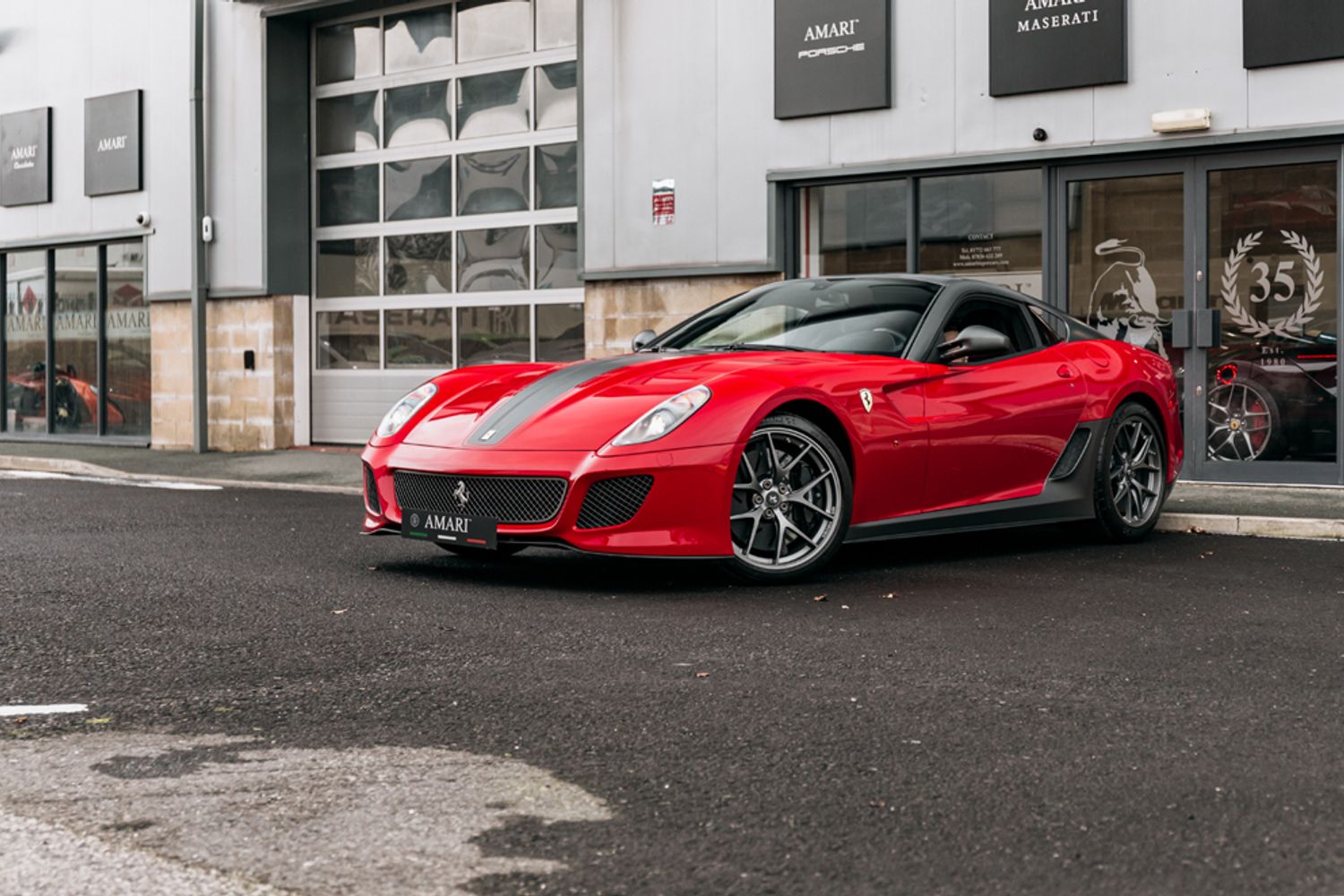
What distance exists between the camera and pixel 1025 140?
39.5 ft

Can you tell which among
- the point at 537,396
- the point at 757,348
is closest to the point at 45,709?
the point at 537,396

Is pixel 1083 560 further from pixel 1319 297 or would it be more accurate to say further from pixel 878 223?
pixel 878 223

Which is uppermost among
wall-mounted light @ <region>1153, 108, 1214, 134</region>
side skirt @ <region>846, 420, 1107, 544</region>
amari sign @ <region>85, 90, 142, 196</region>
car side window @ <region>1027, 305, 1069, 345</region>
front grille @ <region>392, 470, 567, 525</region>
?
amari sign @ <region>85, 90, 142, 196</region>

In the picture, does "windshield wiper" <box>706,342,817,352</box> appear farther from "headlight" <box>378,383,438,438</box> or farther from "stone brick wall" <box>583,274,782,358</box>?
"stone brick wall" <box>583,274,782,358</box>

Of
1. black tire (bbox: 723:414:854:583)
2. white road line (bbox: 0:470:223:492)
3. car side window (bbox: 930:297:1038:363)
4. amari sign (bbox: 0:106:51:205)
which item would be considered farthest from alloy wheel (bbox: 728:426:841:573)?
amari sign (bbox: 0:106:51:205)

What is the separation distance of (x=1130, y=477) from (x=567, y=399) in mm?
3143

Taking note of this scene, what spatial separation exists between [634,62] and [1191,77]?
188 inches

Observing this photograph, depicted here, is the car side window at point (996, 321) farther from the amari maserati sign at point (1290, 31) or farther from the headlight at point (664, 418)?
the amari maserati sign at point (1290, 31)

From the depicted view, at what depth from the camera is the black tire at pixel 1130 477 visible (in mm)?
7832

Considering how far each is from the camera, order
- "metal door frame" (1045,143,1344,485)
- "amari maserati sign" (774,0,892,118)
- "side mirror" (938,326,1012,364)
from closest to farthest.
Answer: "side mirror" (938,326,1012,364) → "metal door frame" (1045,143,1344,485) → "amari maserati sign" (774,0,892,118)

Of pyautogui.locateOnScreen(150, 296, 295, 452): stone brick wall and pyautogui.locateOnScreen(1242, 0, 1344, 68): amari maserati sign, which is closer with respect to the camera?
pyautogui.locateOnScreen(1242, 0, 1344, 68): amari maserati sign

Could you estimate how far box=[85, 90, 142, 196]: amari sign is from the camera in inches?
699

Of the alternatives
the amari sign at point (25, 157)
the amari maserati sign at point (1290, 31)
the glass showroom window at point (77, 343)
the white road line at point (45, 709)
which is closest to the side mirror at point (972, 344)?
the white road line at point (45, 709)

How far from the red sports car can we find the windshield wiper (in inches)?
0.8
